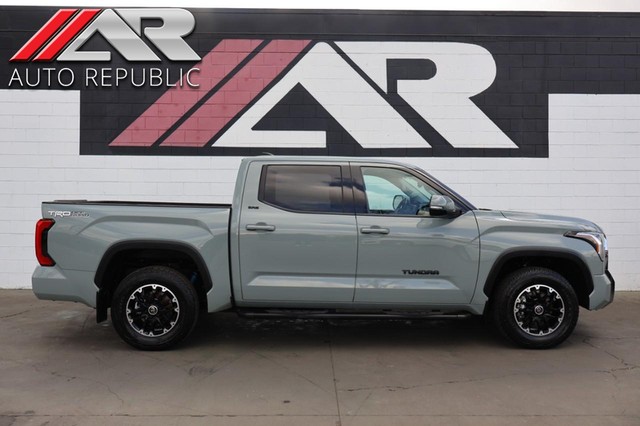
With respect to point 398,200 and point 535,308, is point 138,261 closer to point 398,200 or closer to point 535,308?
point 398,200

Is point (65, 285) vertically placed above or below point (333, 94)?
below

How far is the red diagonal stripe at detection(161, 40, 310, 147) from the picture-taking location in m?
8.68

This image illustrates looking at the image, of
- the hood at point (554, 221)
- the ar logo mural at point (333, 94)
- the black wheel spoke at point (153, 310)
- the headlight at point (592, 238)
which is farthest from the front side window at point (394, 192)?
the ar logo mural at point (333, 94)

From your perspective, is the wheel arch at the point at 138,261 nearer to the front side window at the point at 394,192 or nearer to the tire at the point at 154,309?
the tire at the point at 154,309

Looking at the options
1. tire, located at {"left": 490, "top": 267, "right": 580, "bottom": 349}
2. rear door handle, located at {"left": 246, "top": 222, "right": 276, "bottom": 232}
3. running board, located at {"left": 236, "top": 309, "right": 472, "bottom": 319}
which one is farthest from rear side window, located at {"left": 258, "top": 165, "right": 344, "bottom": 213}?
tire, located at {"left": 490, "top": 267, "right": 580, "bottom": 349}

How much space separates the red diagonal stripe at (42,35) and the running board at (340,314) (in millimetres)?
6183

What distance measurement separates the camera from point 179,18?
8656 millimetres

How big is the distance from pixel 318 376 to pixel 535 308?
234 centimetres

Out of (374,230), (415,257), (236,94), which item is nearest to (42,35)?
(236,94)

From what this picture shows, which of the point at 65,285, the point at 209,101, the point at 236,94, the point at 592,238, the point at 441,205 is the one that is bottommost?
the point at 65,285

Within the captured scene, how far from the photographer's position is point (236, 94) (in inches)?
342

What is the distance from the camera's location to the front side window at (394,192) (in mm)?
5400

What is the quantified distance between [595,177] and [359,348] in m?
5.71

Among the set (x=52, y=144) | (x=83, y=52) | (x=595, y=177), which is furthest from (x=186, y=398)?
(x=595, y=177)
